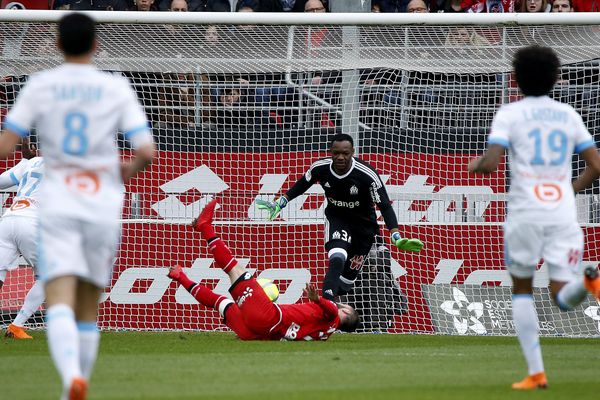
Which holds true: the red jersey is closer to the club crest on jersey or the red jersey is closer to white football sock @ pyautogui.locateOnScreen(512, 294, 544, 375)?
the club crest on jersey

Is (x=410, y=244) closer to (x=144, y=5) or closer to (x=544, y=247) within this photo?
(x=544, y=247)

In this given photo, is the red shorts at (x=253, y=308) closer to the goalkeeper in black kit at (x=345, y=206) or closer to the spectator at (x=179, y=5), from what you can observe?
the goalkeeper in black kit at (x=345, y=206)

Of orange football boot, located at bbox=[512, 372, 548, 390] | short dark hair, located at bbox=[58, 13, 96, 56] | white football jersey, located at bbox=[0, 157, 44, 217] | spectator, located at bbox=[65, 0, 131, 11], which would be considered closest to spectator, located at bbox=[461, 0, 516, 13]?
spectator, located at bbox=[65, 0, 131, 11]

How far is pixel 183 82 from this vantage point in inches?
572

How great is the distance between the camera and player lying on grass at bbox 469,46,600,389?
7.51m

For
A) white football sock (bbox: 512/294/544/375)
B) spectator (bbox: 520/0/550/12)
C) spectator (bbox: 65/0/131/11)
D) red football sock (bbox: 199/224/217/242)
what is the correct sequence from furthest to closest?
spectator (bbox: 65/0/131/11), spectator (bbox: 520/0/550/12), red football sock (bbox: 199/224/217/242), white football sock (bbox: 512/294/544/375)

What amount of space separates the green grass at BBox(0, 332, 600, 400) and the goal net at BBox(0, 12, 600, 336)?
1841 millimetres

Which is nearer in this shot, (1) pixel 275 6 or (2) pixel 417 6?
(2) pixel 417 6

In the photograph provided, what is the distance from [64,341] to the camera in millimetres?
5984

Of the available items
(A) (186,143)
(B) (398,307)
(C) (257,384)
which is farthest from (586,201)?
(C) (257,384)

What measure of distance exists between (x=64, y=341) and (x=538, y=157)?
335cm

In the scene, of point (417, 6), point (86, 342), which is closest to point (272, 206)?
point (417, 6)

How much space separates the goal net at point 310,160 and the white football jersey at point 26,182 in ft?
7.18

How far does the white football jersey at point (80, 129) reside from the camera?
6.23 metres
